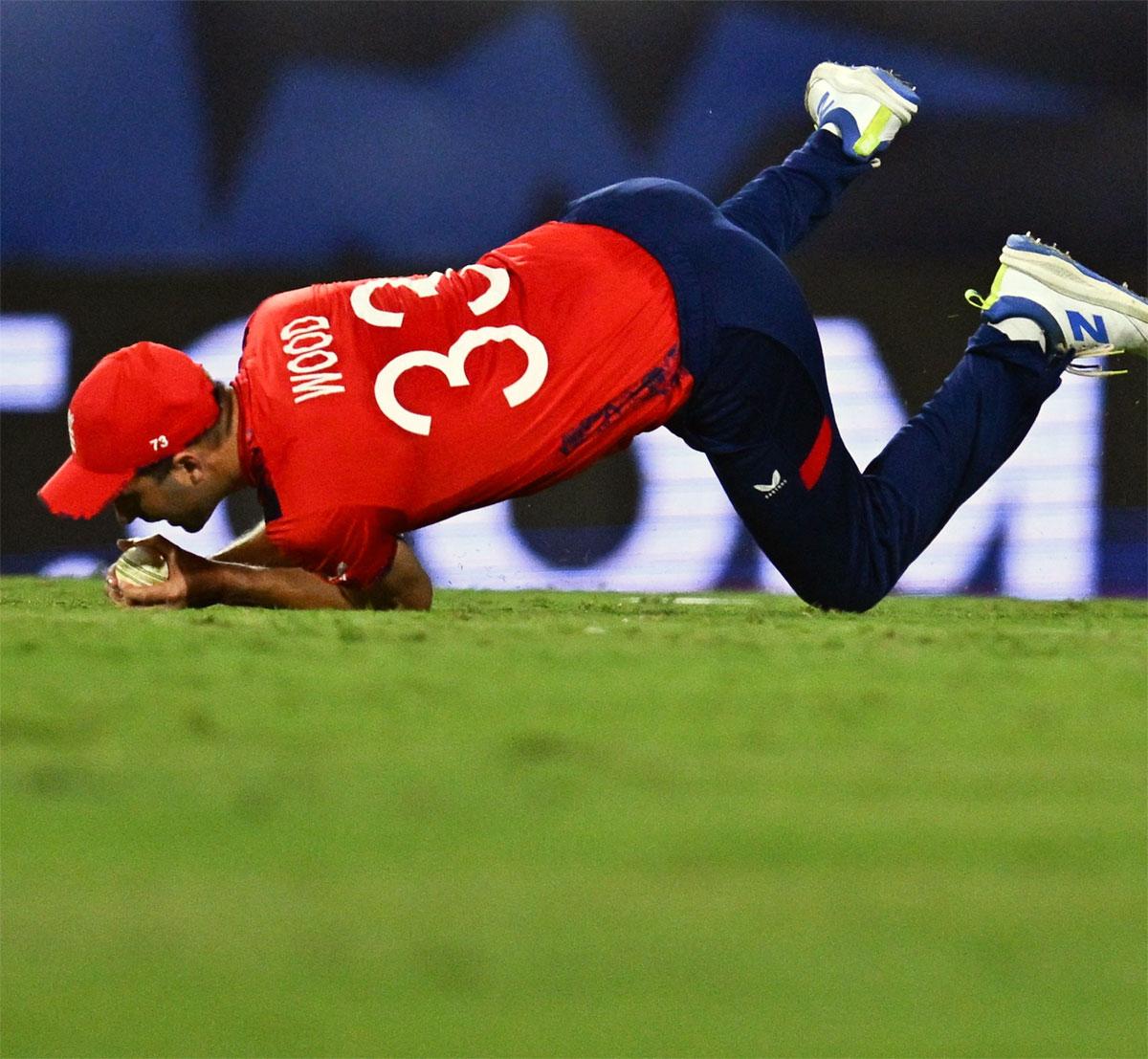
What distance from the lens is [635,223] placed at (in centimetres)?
243

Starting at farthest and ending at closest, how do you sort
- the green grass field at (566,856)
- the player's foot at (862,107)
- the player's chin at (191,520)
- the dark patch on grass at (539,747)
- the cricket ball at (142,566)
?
the player's foot at (862,107) → the cricket ball at (142,566) → the player's chin at (191,520) → the dark patch on grass at (539,747) → the green grass field at (566,856)

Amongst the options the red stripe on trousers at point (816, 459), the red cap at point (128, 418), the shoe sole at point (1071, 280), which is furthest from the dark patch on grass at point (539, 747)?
the shoe sole at point (1071, 280)

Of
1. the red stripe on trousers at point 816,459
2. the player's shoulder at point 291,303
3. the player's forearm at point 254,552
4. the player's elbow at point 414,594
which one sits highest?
the player's shoulder at point 291,303

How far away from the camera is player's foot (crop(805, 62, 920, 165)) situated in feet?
9.23

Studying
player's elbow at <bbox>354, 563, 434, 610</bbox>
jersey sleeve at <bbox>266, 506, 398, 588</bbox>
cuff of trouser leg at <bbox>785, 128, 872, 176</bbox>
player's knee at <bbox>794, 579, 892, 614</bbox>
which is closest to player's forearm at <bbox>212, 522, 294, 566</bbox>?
player's elbow at <bbox>354, 563, 434, 610</bbox>

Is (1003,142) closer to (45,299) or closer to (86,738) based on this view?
(45,299)

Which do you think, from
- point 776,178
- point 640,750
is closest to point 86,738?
point 640,750

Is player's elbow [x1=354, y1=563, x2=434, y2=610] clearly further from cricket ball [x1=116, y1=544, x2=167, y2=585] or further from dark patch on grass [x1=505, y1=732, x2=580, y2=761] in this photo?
dark patch on grass [x1=505, y1=732, x2=580, y2=761]

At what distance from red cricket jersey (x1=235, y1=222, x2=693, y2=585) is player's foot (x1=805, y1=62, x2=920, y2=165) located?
0.62 metres

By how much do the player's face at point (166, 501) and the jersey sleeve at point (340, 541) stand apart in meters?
0.19

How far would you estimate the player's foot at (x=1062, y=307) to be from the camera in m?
2.72

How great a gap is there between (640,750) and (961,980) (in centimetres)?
53

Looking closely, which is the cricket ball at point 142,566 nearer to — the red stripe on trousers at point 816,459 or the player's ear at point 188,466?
the player's ear at point 188,466

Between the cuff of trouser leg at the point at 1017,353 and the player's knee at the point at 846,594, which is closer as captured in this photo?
the player's knee at the point at 846,594
